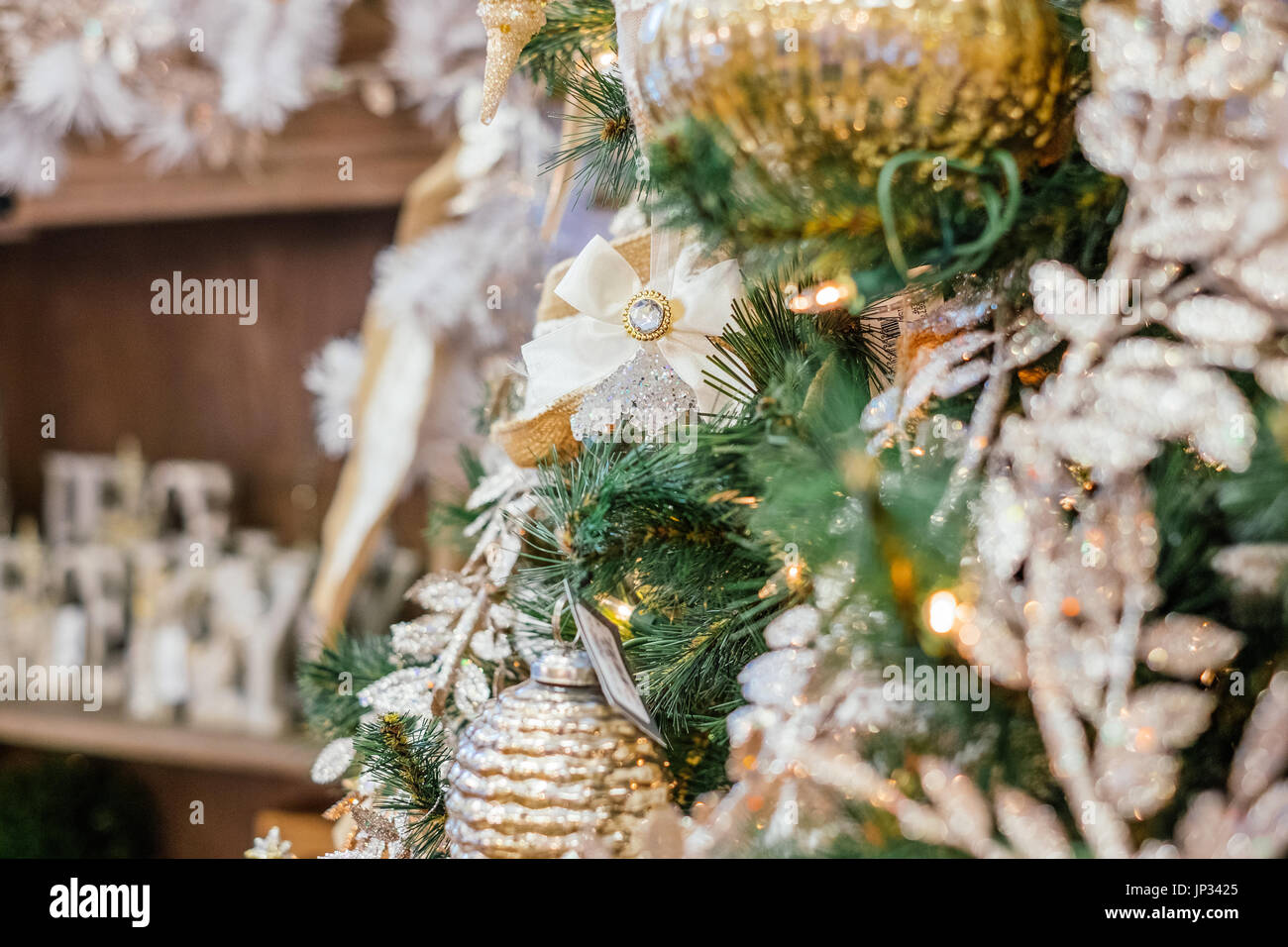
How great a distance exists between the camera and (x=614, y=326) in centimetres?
44

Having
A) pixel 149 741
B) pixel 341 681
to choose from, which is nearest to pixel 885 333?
pixel 341 681

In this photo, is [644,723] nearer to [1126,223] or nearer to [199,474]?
[1126,223]

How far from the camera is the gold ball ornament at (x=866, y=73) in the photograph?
26 cm

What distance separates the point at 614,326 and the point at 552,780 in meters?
0.21

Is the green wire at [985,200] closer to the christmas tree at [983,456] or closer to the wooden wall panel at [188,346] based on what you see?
the christmas tree at [983,456]

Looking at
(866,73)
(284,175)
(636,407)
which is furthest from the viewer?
(284,175)

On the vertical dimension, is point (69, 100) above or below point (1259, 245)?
above

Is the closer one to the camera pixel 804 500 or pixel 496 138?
pixel 804 500

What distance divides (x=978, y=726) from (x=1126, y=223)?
0.15m

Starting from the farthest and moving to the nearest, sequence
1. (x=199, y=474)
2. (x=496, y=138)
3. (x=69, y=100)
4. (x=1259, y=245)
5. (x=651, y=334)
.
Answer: (x=199, y=474), (x=69, y=100), (x=496, y=138), (x=651, y=334), (x=1259, y=245)

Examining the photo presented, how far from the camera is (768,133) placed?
279 mm

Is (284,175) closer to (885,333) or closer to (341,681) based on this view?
(341,681)

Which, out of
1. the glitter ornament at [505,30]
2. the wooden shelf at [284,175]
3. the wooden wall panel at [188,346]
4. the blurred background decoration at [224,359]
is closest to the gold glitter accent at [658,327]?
the glitter ornament at [505,30]
